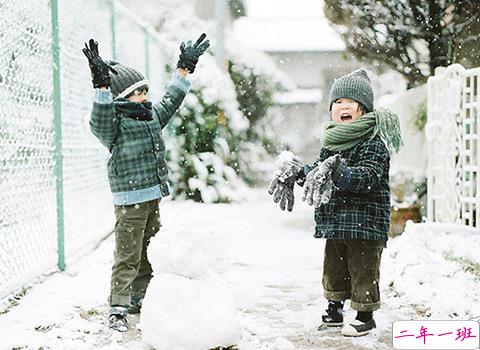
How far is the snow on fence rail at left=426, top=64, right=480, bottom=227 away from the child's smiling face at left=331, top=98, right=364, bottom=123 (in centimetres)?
261

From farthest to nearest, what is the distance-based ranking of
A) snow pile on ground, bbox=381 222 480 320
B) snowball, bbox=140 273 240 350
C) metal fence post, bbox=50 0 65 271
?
metal fence post, bbox=50 0 65 271
snow pile on ground, bbox=381 222 480 320
snowball, bbox=140 273 240 350

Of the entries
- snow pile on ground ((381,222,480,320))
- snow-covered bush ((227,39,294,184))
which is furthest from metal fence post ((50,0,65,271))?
snow-covered bush ((227,39,294,184))

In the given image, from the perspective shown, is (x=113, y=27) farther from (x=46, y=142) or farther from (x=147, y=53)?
(x=46, y=142)

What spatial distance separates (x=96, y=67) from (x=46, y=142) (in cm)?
164

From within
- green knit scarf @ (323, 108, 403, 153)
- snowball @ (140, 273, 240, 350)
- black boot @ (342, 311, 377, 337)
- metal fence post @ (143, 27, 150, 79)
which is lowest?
black boot @ (342, 311, 377, 337)

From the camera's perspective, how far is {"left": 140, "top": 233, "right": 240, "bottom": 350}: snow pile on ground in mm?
3105

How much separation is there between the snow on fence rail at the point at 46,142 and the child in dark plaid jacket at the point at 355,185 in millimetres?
1423

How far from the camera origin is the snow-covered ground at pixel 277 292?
136 inches

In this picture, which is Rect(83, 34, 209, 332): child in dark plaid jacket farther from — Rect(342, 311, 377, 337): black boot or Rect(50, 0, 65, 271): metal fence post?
Rect(50, 0, 65, 271): metal fence post

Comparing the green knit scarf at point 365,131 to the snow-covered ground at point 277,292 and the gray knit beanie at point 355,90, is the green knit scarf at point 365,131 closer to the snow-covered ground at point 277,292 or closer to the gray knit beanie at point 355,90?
the gray knit beanie at point 355,90

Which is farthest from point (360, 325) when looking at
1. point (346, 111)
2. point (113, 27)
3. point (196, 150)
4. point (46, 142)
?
point (196, 150)

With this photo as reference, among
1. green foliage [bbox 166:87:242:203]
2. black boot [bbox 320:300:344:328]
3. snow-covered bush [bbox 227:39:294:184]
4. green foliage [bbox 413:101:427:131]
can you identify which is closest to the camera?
black boot [bbox 320:300:344:328]

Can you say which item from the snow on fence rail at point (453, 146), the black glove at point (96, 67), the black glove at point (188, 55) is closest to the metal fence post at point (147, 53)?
the snow on fence rail at point (453, 146)

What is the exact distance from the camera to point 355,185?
334cm
